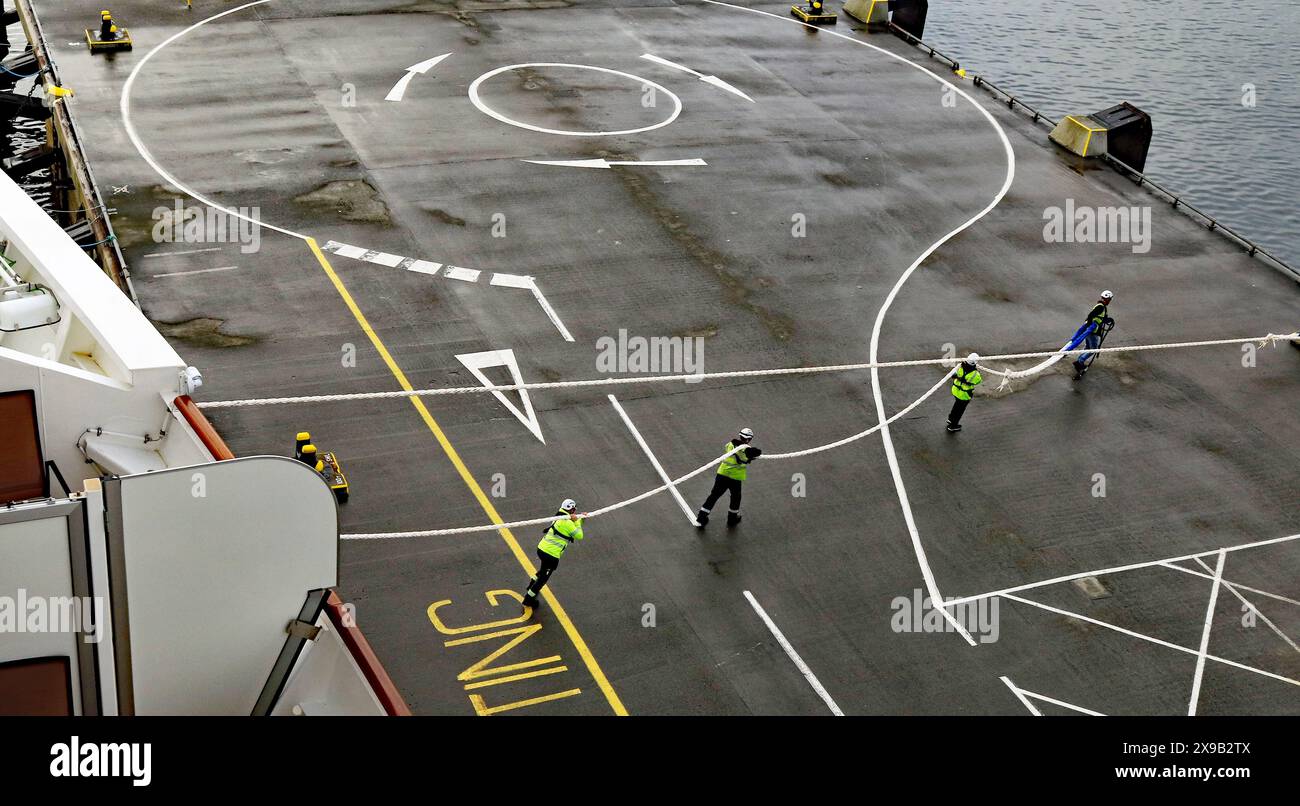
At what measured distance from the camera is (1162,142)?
57.5 m

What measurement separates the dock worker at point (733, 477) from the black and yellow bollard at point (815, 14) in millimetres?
32578

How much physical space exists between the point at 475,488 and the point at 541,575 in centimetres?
382

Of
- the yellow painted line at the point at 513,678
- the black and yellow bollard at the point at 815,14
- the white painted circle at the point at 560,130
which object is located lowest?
the yellow painted line at the point at 513,678

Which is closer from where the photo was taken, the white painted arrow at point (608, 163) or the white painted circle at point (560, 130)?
the white painted arrow at point (608, 163)

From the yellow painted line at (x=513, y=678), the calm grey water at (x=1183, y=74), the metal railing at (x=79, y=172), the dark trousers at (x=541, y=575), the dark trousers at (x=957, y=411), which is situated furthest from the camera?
the calm grey water at (x=1183, y=74)

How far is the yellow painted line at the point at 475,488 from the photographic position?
2062 centimetres

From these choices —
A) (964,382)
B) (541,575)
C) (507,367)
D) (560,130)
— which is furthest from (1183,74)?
(541,575)

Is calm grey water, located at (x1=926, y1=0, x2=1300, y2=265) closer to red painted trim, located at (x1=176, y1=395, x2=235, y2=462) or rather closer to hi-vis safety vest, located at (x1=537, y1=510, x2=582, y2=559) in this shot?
hi-vis safety vest, located at (x1=537, y1=510, x2=582, y2=559)

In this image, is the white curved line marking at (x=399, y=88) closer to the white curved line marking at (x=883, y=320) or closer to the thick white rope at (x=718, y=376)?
the white curved line marking at (x=883, y=320)

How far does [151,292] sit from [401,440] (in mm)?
8458

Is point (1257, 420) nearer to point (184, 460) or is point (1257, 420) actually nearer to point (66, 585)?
point (184, 460)

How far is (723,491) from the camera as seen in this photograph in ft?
77.9

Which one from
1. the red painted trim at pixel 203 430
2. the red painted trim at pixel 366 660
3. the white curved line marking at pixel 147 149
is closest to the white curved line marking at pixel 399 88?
the white curved line marking at pixel 147 149

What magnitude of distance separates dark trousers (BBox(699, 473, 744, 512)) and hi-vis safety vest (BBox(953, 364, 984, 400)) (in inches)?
238
